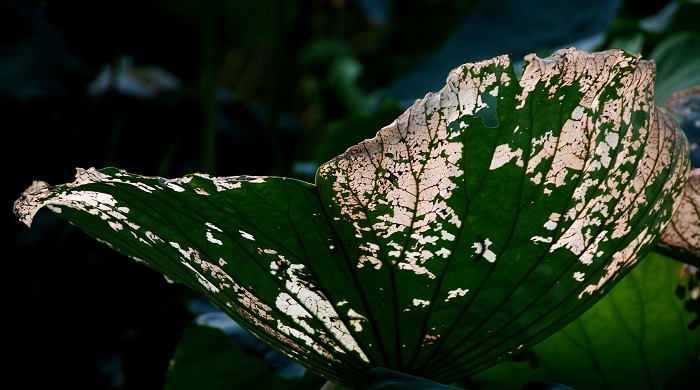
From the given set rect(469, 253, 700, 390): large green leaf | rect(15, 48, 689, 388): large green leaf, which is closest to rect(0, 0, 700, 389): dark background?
rect(469, 253, 700, 390): large green leaf

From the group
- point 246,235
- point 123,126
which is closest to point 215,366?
point 246,235

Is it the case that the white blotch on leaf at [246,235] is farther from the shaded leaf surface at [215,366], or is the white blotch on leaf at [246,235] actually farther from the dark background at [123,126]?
the dark background at [123,126]

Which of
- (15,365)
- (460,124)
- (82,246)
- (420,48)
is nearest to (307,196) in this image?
(460,124)

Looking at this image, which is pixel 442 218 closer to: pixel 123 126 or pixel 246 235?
pixel 246 235

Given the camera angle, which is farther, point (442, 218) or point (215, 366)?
point (215, 366)

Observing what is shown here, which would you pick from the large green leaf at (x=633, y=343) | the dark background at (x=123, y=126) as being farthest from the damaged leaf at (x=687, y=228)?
the dark background at (x=123, y=126)

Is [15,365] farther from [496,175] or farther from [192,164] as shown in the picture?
[496,175]
